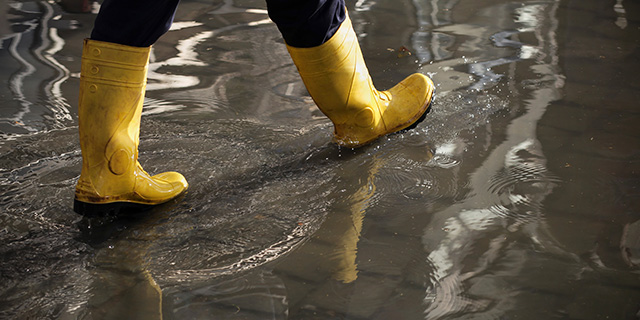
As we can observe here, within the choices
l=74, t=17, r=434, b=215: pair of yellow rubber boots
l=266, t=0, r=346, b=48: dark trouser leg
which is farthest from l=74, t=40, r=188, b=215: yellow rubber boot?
l=266, t=0, r=346, b=48: dark trouser leg

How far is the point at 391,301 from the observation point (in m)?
1.26

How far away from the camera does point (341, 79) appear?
71.4 inches

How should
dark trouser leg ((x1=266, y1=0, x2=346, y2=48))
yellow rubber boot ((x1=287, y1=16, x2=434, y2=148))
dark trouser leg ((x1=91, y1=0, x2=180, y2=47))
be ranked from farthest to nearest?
yellow rubber boot ((x1=287, y1=16, x2=434, y2=148)) < dark trouser leg ((x1=266, y1=0, x2=346, y2=48)) < dark trouser leg ((x1=91, y1=0, x2=180, y2=47))

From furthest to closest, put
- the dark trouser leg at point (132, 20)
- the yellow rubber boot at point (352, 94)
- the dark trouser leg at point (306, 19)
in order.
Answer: the yellow rubber boot at point (352, 94), the dark trouser leg at point (306, 19), the dark trouser leg at point (132, 20)

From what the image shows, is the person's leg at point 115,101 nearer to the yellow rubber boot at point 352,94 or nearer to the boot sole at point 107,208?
the boot sole at point 107,208

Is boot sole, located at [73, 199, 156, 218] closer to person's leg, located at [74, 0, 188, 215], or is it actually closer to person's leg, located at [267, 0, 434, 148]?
person's leg, located at [74, 0, 188, 215]

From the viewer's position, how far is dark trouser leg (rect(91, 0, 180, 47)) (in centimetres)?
147

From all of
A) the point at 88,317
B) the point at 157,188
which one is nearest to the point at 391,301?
the point at 88,317

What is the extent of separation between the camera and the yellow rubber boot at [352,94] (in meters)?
1.77

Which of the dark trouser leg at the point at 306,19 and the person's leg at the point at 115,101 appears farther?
the dark trouser leg at the point at 306,19

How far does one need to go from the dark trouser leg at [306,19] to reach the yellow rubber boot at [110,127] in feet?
1.13

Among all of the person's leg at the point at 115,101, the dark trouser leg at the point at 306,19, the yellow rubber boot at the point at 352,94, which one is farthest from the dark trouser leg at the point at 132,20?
the yellow rubber boot at the point at 352,94

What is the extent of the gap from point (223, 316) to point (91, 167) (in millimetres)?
568

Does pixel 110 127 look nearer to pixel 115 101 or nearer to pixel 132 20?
pixel 115 101
